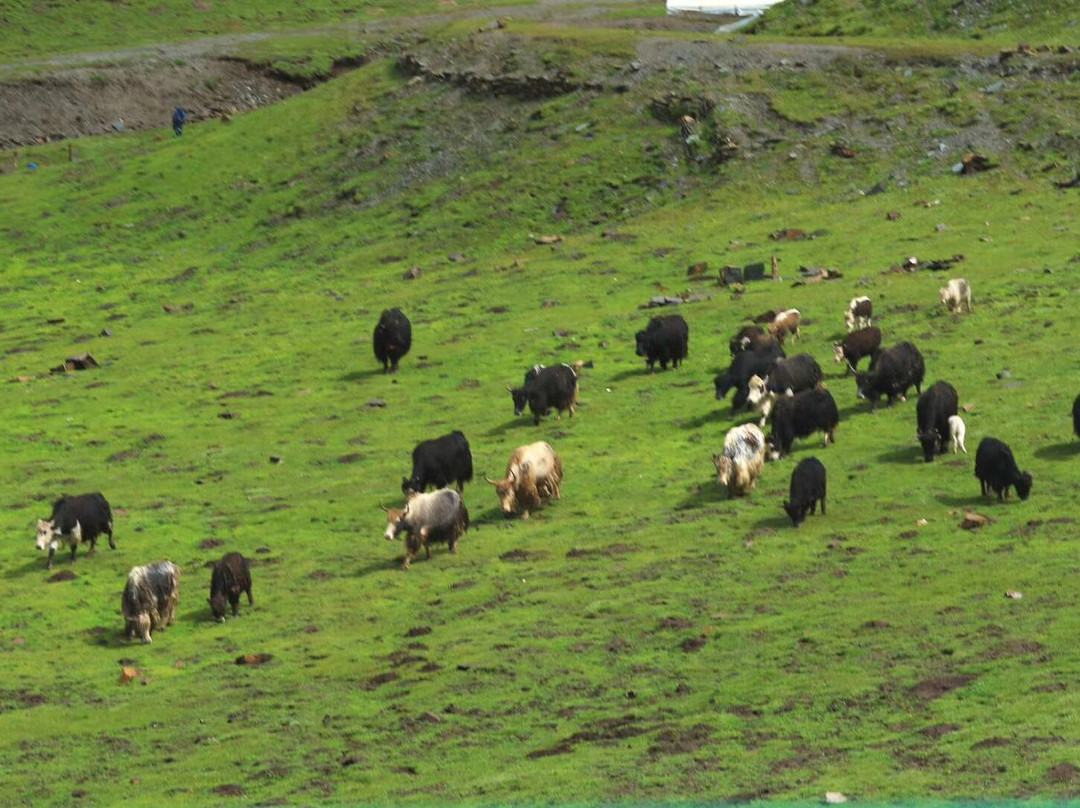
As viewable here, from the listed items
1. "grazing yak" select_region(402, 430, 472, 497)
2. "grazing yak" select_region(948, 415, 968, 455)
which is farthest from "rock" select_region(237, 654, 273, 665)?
"grazing yak" select_region(948, 415, 968, 455)

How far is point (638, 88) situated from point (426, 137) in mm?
8469

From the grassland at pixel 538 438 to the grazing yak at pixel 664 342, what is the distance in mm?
712

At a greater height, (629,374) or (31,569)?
(629,374)

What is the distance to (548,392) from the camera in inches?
1628

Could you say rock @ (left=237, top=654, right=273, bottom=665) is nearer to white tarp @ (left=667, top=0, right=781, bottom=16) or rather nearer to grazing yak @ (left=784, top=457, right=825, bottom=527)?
grazing yak @ (left=784, top=457, right=825, bottom=527)

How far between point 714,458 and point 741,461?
3.51 feet

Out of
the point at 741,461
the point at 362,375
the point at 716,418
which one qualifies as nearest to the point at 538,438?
the point at 716,418

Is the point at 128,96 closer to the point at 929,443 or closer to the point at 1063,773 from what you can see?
the point at 929,443

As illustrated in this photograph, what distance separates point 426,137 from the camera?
7450 centimetres

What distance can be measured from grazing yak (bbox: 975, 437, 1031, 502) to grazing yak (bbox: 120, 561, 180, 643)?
1313cm

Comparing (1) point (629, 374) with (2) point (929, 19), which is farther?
(2) point (929, 19)

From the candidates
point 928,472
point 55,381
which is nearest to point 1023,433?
point 928,472

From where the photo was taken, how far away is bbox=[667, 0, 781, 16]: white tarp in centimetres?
9169

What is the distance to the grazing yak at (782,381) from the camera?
38750mm
